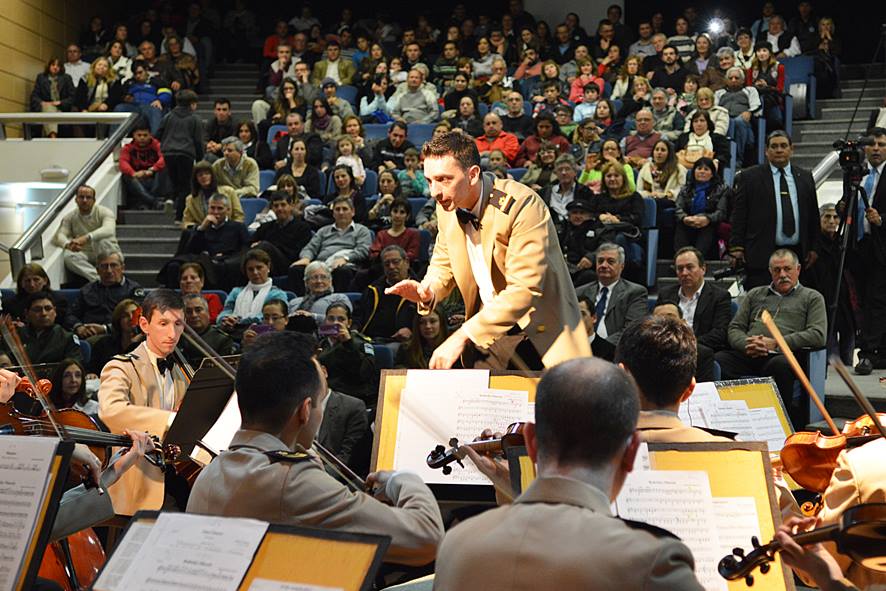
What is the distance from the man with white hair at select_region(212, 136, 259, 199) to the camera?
9.15 m

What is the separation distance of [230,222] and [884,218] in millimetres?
4552

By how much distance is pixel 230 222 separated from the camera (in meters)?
8.33

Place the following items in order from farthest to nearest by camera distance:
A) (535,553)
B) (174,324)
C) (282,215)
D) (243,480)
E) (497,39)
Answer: (497,39) → (282,215) → (174,324) → (243,480) → (535,553)

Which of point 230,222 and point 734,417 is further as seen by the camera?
point 230,222

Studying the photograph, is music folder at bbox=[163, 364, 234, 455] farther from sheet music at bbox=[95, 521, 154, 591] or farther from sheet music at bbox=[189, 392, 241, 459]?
sheet music at bbox=[95, 521, 154, 591]

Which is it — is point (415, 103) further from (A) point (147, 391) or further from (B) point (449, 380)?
(B) point (449, 380)

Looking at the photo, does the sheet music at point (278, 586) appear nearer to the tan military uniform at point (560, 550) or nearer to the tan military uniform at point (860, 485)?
the tan military uniform at point (560, 550)

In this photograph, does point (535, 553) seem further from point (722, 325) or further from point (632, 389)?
point (722, 325)

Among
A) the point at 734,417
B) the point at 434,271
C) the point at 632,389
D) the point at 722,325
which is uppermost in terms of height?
the point at 632,389

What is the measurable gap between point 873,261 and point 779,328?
48.9 inches

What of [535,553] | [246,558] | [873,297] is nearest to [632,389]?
[535,553]

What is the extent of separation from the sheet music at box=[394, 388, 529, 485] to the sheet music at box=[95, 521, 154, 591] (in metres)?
1.37

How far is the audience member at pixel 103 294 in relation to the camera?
24.7 feet

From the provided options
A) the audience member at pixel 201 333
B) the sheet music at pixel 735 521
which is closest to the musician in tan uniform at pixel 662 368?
the sheet music at pixel 735 521
